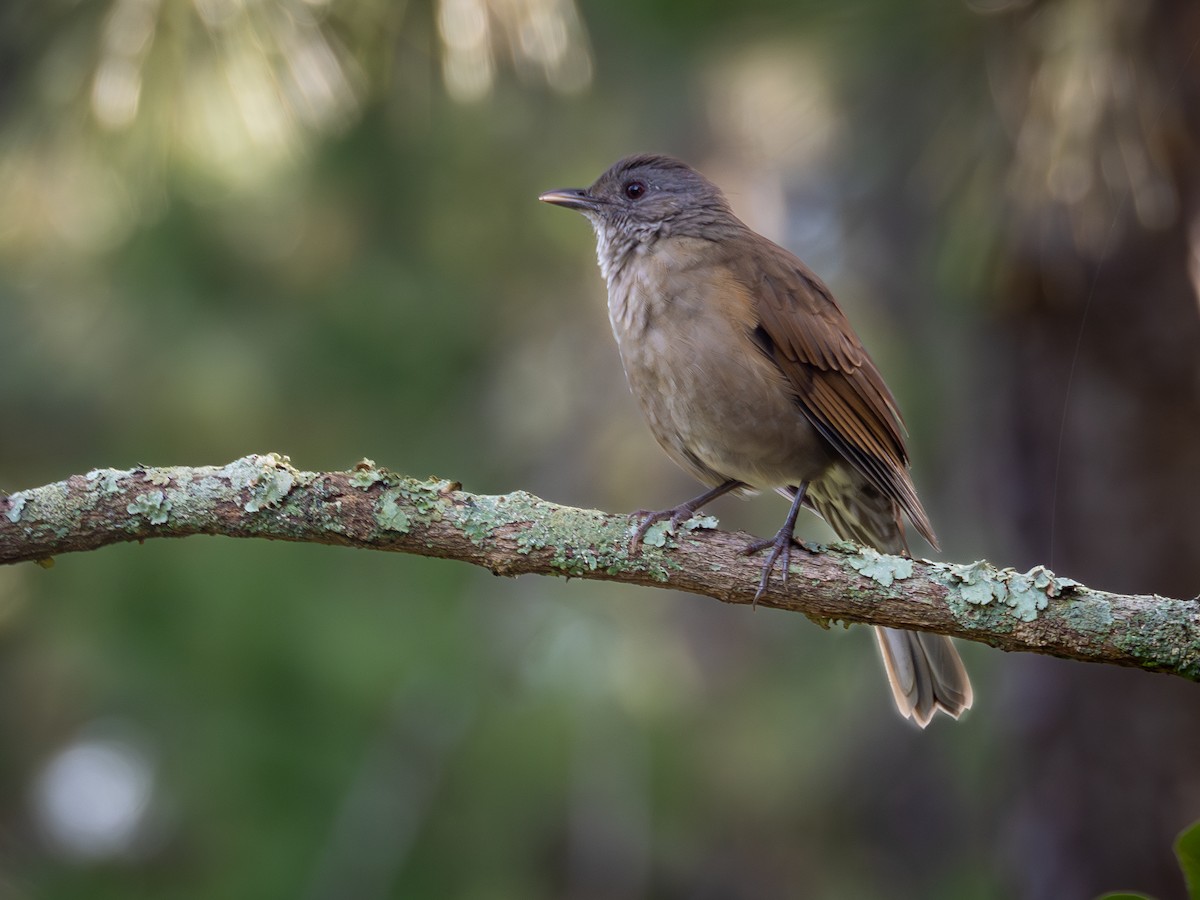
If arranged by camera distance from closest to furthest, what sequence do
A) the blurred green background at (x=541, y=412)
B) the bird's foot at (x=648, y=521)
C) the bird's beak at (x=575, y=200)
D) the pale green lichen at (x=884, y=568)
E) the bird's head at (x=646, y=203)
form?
the pale green lichen at (x=884, y=568), the bird's foot at (x=648, y=521), the bird's head at (x=646, y=203), the blurred green background at (x=541, y=412), the bird's beak at (x=575, y=200)

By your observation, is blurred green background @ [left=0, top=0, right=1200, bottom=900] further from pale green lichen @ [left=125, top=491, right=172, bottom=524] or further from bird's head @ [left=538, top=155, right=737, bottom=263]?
pale green lichen @ [left=125, top=491, right=172, bottom=524]

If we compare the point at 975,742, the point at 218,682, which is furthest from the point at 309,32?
the point at 975,742

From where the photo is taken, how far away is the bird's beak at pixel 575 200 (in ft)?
13.9

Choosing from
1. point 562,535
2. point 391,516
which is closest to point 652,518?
point 562,535

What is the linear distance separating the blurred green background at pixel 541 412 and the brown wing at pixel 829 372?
2.86 ft

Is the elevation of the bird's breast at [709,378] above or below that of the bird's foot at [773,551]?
above

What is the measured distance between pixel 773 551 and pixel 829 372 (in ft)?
3.51

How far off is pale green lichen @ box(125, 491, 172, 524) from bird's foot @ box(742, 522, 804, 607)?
121cm

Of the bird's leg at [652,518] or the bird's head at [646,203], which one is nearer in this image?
the bird's leg at [652,518]

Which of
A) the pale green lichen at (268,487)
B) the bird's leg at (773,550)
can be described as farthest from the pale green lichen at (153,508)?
the bird's leg at (773,550)

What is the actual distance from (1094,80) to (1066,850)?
249cm

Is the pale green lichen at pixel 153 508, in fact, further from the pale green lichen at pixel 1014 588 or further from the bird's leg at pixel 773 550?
the pale green lichen at pixel 1014 588

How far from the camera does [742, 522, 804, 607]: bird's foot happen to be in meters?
2.66

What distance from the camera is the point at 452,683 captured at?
18.7 ft
